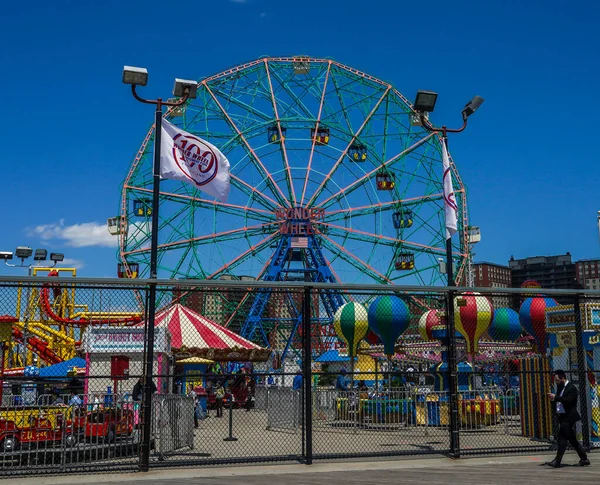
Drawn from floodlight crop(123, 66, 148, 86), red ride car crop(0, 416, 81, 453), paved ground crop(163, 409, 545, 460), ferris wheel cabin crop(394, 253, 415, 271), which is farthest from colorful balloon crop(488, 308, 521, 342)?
floodlight crop(123, 66, 148, 86)

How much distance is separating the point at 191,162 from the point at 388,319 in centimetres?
1155

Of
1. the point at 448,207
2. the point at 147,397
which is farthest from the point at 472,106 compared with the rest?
the point at 147,397

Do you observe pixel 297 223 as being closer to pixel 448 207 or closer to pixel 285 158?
pixel 285 158

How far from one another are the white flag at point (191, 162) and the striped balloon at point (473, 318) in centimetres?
1239

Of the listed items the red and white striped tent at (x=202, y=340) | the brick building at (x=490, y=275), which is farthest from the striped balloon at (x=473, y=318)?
the brick building at (x=490, y=275)

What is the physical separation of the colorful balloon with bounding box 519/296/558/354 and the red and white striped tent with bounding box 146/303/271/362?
8.67m

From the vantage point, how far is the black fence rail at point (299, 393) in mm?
10117

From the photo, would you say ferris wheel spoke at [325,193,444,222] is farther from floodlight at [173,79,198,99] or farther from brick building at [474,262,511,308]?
brick building at [474,262,511,308]

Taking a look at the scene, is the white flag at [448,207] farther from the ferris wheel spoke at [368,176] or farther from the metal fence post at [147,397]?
the ferris wheel spoke at [368,176]

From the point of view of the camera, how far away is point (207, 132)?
121ft

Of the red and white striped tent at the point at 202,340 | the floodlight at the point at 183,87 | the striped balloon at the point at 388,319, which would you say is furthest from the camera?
the red and white striped tent at the point at 202,340

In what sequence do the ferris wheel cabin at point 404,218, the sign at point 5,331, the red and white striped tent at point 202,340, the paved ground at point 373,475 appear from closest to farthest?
1. the paved ground at point 373,475
2. the sign at point 5,331
3. the red and white striped tent at point 202,340
4. the ferris wheel cabin at point 404,218

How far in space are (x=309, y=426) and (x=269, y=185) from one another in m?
28.7

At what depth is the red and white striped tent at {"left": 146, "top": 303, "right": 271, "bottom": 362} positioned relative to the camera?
886 inches
